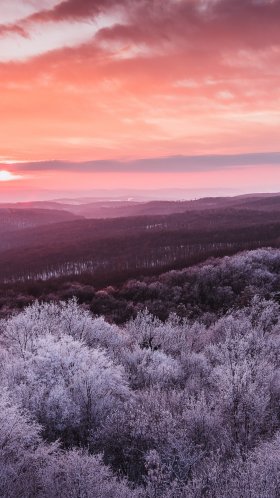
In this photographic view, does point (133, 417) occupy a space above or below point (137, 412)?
above

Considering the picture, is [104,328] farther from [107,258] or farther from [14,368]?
[107,258]

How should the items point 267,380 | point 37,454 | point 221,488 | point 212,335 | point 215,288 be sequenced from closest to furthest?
point 221,488 < point 37,454 < point 267,380 < point 212,335 < point 215,288

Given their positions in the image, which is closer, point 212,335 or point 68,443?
point 68,443

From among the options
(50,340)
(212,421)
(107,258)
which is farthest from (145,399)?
(107,258)

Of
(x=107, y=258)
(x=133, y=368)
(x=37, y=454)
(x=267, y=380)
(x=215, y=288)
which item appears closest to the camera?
(x=37, y=454)

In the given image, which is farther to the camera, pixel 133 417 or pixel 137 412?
pixel 137 412

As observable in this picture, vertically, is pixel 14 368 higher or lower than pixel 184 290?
higher
